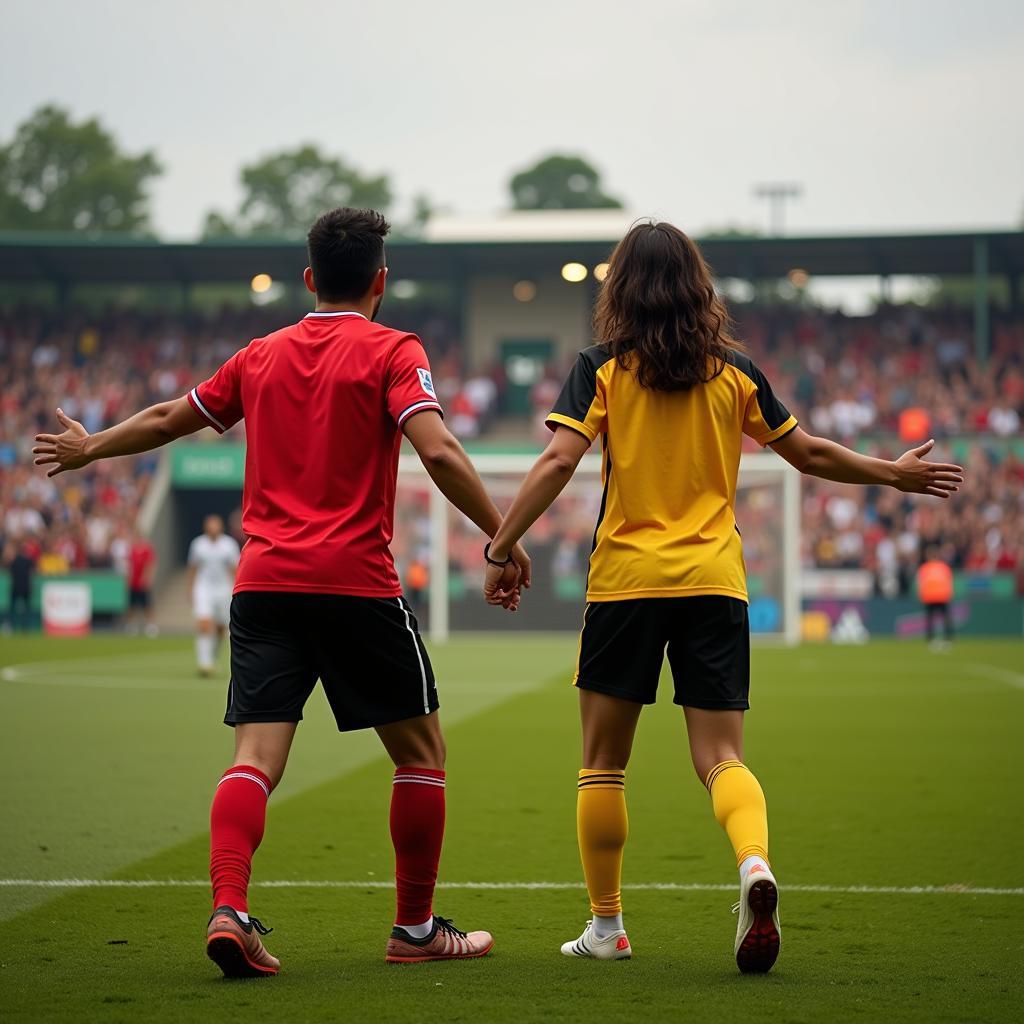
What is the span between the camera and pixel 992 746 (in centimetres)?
1194

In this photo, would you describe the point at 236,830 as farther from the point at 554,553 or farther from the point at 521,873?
the point at 554,553

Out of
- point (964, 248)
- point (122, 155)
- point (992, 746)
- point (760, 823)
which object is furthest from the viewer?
point (122, 155)

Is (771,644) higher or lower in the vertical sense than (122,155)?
lower

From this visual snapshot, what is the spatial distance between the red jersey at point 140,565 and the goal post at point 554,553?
5.15m

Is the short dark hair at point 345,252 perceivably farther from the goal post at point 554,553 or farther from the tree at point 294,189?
the tree at point 294,189

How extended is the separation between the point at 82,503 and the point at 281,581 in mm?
33239

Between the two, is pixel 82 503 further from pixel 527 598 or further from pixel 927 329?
pixel 927 329

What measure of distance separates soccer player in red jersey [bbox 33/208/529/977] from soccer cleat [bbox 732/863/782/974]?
95 centimetres

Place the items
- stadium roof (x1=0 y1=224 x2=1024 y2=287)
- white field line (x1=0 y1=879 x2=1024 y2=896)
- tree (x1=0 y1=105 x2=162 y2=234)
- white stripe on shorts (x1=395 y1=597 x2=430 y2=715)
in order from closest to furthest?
white stripe on shorts (x1=395 y1=597 x2=430 y2=715) < white field line (x1=0 y1=879 x2=1024 y2=896) < stadium roof (x1=0 y1=224 x2=1024 y2=287) < tree (x1=0 y1=105 x2=162 y2=234)

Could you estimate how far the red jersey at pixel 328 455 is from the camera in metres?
4.63

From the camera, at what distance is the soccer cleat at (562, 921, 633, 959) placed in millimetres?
4844

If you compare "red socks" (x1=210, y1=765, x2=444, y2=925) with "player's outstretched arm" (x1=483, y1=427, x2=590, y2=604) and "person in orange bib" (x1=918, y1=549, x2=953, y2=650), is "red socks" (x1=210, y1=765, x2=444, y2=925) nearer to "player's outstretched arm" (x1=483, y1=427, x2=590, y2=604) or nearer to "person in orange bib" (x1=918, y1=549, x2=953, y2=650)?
"player's outstretched arm" (x1=483, y1=427, x2=590, y2=604)

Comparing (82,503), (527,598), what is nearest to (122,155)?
(82,503)

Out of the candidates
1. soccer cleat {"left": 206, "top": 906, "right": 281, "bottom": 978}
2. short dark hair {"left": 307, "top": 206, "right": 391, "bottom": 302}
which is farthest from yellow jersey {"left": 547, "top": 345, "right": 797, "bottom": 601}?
soccer cleat {"left": 206, "top": 906, "right": 281, "bottom": 978}
